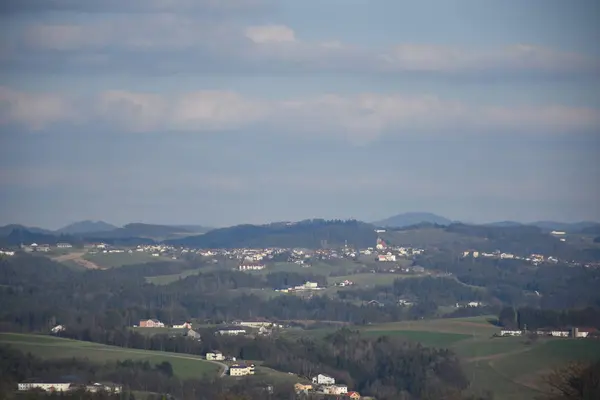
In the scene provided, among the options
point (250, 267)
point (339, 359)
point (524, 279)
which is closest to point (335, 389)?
point (339, 359)

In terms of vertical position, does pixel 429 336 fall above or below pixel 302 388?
above

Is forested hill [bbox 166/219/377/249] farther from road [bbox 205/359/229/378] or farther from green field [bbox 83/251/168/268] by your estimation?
road [bbox 205/359/229/378]

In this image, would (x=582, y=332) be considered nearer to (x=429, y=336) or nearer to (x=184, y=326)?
(x=429, y=336)

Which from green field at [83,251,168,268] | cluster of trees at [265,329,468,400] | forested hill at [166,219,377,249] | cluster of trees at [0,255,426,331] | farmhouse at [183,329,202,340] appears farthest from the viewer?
forested hill at [166,219,377,249]

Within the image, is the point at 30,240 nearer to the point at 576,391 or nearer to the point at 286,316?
the point at 286,316

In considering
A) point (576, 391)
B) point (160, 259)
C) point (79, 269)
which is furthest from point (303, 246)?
point (576, 391)

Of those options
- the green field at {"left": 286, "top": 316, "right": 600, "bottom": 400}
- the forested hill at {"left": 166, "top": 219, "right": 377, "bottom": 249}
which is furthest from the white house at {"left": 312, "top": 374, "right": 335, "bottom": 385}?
the forested hill at {"left": 166, "top": 219, "right": 377, "bottom": 249}
